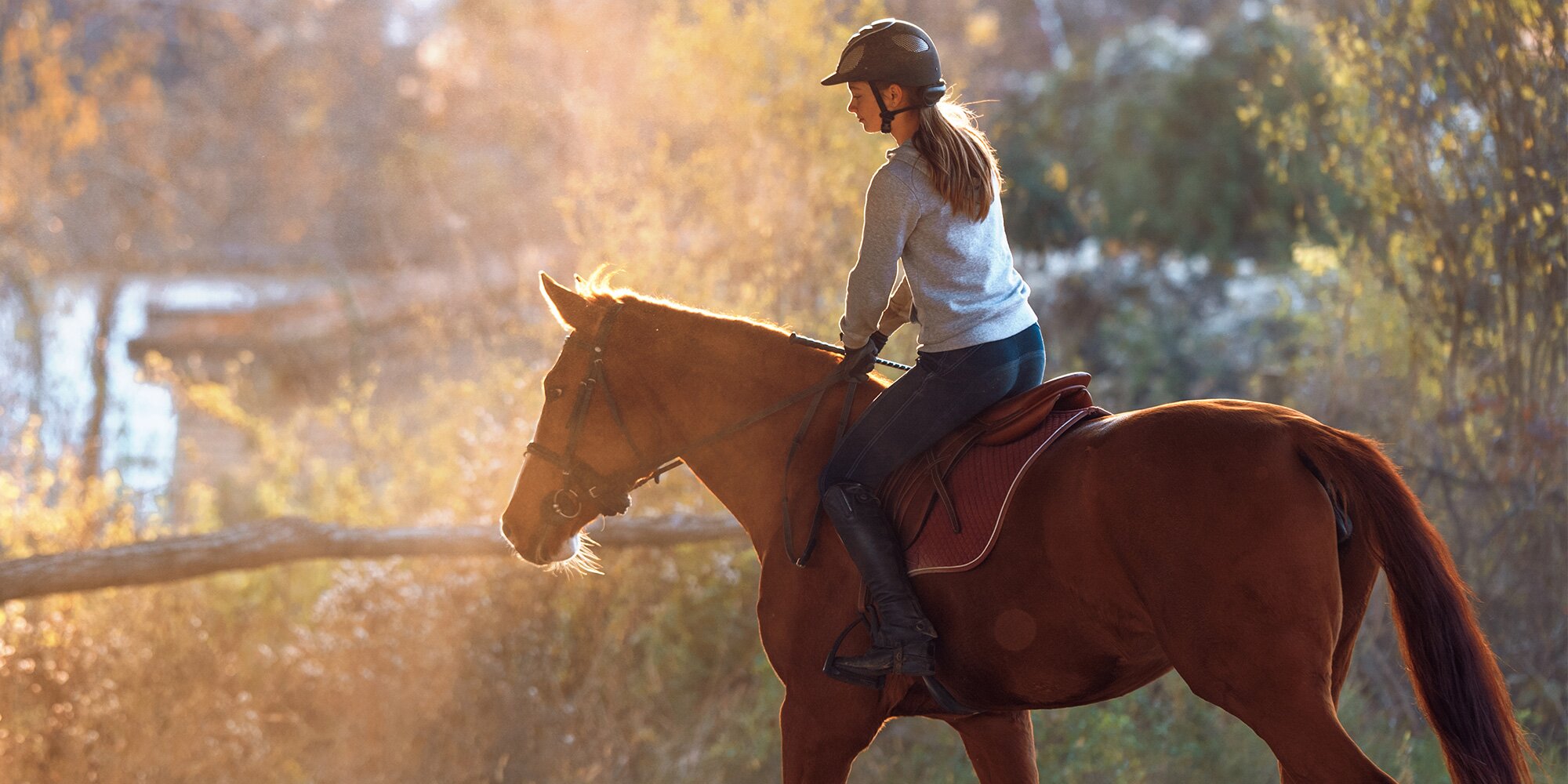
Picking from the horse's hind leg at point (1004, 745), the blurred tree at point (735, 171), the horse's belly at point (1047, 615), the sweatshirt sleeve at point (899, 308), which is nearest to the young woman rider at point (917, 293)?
the horse's belly at point (1047, 615)

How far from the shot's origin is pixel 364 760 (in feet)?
23.4

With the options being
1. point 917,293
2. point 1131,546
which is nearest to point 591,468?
point 917,293

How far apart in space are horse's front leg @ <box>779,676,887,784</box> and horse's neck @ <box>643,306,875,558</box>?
0.56 metres

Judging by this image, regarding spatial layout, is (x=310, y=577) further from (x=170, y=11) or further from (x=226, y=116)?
(x=226, y=116)

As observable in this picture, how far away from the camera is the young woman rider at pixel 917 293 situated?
12.0 feet

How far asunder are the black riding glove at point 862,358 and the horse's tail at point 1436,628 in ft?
4.80

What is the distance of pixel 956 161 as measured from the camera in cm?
366

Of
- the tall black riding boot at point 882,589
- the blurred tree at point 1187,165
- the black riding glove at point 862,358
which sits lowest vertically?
the tall black riding boot at point 882,589

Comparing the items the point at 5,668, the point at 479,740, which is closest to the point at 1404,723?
the point at 479,740

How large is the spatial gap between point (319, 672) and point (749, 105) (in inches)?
218

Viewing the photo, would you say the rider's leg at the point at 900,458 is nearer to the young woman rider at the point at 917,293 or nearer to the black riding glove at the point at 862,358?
the young woman rider at the point at 917,293

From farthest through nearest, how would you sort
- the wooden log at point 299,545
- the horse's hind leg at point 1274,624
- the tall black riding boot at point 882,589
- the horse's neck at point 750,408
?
the wooden log at point 299,545
the horse's neck at point 750,408
the tall black riding boot at point 882,589
the horse's hind leg at point 1274,624

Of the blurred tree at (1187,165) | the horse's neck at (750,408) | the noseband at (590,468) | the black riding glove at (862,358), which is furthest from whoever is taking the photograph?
the blurred tree at (1187,165)

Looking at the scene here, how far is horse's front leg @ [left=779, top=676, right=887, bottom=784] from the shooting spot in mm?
3855
